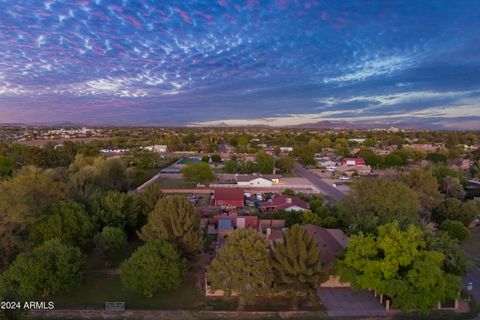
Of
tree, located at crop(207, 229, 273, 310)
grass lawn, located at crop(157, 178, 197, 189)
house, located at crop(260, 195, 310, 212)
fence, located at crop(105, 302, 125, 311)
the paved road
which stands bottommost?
the paved road

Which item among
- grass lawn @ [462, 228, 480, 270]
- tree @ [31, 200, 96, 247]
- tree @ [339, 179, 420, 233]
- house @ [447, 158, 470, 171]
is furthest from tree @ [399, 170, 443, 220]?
house @ [447, 158, 470, 171]

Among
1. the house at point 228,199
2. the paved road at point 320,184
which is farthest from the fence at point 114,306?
the paved road at point 320,184

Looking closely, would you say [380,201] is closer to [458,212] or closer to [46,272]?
[458,212]

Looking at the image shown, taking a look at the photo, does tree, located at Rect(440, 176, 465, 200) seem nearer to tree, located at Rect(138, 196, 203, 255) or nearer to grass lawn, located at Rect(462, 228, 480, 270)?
grass lawn, located at Rect(462, 228, 480, 270)

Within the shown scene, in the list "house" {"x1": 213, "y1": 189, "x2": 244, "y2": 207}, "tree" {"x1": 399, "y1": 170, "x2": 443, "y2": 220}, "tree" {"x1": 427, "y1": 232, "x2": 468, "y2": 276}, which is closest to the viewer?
"tree" {"x1": 427, "y1": 232, "x2": 468, "y2": 276}

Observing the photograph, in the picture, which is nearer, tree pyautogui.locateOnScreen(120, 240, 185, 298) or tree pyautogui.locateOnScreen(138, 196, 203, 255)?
tree pyautogui.locateOnScreen(120, 240, 185, 298)

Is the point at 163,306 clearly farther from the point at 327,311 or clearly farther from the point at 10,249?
the point at 10,249

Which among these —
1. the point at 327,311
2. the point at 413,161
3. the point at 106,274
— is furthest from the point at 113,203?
the point at 413,161
